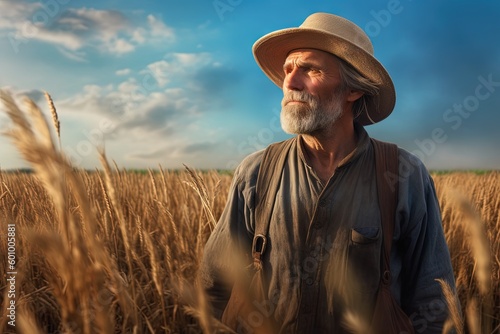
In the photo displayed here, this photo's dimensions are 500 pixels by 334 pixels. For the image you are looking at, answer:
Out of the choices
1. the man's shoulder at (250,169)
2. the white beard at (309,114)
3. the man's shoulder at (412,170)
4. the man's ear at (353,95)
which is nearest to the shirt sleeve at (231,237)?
the man's shoulder at (250,169)

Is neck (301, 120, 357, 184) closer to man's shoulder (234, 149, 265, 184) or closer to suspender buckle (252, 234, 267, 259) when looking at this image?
man's shoulder (234, 149, 265, 184)

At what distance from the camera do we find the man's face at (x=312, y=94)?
209cm

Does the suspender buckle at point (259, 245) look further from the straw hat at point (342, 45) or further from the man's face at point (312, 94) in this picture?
the straw hat at point (342, 45)

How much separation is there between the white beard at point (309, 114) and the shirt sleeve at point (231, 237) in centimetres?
27

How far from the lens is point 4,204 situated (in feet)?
9.82

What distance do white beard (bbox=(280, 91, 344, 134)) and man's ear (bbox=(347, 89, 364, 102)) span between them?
0.10 metres

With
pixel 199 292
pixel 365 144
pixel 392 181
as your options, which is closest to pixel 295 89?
pixel 365 144

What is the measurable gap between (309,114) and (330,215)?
48 centimetres

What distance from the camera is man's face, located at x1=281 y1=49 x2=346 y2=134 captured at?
2.09 m

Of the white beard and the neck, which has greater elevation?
the white beard

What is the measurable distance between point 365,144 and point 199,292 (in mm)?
1438

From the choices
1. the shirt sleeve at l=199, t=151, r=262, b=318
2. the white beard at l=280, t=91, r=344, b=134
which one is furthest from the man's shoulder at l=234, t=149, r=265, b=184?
the white beard at l=280, t=91, r=344, b=134

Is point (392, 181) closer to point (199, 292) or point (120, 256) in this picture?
point (199, 292)

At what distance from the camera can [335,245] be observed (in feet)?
6.35
